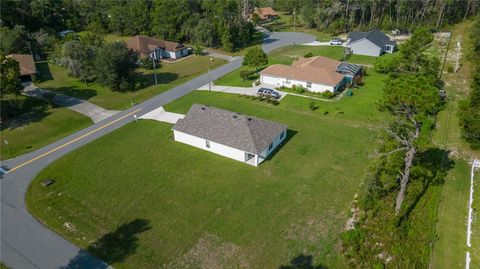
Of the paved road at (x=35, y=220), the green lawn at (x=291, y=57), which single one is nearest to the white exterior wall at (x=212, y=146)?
the paved road at (x=35, y=220)

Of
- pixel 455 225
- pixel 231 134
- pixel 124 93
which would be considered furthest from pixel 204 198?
pixel 124 93

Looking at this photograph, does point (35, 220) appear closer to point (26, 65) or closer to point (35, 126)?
point (35, 126)

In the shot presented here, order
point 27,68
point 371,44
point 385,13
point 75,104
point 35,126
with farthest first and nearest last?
point 385,13 < point 371,44 < point 27,68 < point 75,104 < point 35,126

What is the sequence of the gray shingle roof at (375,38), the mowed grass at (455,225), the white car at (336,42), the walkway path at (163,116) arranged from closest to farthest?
the mowed grass at (455,225) → the walkway path at (163,116) → the gray shingle roof at (375,38) → the white car at (336,42)

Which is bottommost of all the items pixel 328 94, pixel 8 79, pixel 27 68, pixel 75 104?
pixel 75 104

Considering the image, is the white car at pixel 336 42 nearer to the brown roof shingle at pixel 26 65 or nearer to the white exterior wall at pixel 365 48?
the white exterior wall at pixel 365 48

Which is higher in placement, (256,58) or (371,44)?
(371,44)

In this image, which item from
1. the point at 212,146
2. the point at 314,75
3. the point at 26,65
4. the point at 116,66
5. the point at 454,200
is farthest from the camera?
the point at 26,65
